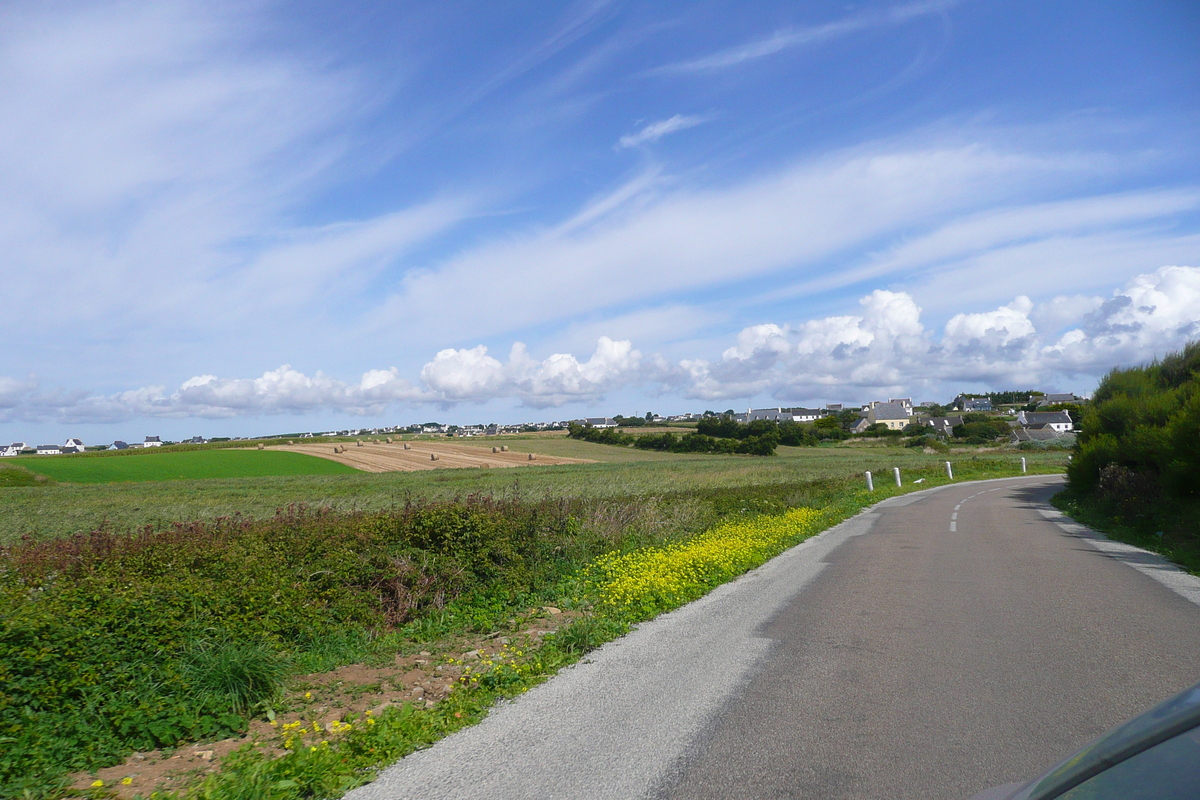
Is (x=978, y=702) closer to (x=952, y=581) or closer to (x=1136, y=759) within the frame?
(x=1136, y=759)

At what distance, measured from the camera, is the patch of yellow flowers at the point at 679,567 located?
31.5 ft

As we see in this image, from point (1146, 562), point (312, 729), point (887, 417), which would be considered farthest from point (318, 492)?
point (887, 417)

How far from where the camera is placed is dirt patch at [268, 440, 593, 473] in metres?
58.8

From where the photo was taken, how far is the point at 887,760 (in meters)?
4.42

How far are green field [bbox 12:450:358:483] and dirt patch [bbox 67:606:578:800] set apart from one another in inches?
1908

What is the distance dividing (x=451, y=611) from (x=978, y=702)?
20.5 feet

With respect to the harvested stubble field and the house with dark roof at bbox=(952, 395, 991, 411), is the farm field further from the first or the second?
the house with dark roof at bbox=(952, 395, 991, 411)

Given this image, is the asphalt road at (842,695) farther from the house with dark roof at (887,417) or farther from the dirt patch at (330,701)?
the house with dark roof at (887,417)

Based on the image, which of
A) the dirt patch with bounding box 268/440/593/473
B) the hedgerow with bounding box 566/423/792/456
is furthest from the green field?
the hedgerow with bounding box 566/423/792/456

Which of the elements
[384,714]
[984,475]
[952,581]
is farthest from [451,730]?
[984,475]

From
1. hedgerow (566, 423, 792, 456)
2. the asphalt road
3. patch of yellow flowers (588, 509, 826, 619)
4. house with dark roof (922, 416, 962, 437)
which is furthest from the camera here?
house with dark roof (922, 416, 962, 437)

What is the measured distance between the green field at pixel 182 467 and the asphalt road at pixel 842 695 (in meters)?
50.4

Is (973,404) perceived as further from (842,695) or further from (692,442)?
(842,695)

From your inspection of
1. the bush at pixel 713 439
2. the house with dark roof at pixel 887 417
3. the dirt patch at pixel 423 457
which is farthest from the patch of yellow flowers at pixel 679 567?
the house with dark roof at pixel 887 417
